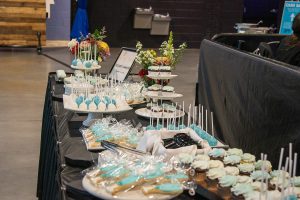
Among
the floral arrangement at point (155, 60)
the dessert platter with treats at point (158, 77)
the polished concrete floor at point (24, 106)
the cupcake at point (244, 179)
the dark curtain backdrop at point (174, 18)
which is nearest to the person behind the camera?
the cupcake at point (244, 179)

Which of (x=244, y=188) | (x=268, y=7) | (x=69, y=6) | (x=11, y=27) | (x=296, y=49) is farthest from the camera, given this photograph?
(x=268, y=7)

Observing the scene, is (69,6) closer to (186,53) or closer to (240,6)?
(186,53)

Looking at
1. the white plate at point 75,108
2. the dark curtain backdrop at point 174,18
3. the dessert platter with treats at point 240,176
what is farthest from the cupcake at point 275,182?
the dark curtain backdrop at point 174,18

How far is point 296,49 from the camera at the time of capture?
3.99m

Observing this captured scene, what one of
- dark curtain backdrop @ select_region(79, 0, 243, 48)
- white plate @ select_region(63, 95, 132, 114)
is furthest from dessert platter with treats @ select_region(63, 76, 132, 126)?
dark curtain backdrop @ select_region(79, 0, 243, 48)

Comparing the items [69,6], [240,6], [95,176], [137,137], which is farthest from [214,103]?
[240,6]

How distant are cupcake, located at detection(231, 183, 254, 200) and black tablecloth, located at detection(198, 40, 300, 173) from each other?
85cm

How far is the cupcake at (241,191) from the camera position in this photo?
1.32 m

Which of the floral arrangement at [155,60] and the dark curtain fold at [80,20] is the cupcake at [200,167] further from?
the dark curtain fold at [80,20]

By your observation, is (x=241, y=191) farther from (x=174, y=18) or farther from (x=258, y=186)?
(x=174, y=18)

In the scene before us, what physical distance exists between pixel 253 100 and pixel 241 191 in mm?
1449

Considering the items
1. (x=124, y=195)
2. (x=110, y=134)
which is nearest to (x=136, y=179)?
(x=124, y=195)

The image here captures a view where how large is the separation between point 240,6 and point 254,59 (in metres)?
11.1

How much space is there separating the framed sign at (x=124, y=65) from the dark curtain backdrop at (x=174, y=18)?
9.16 metres
